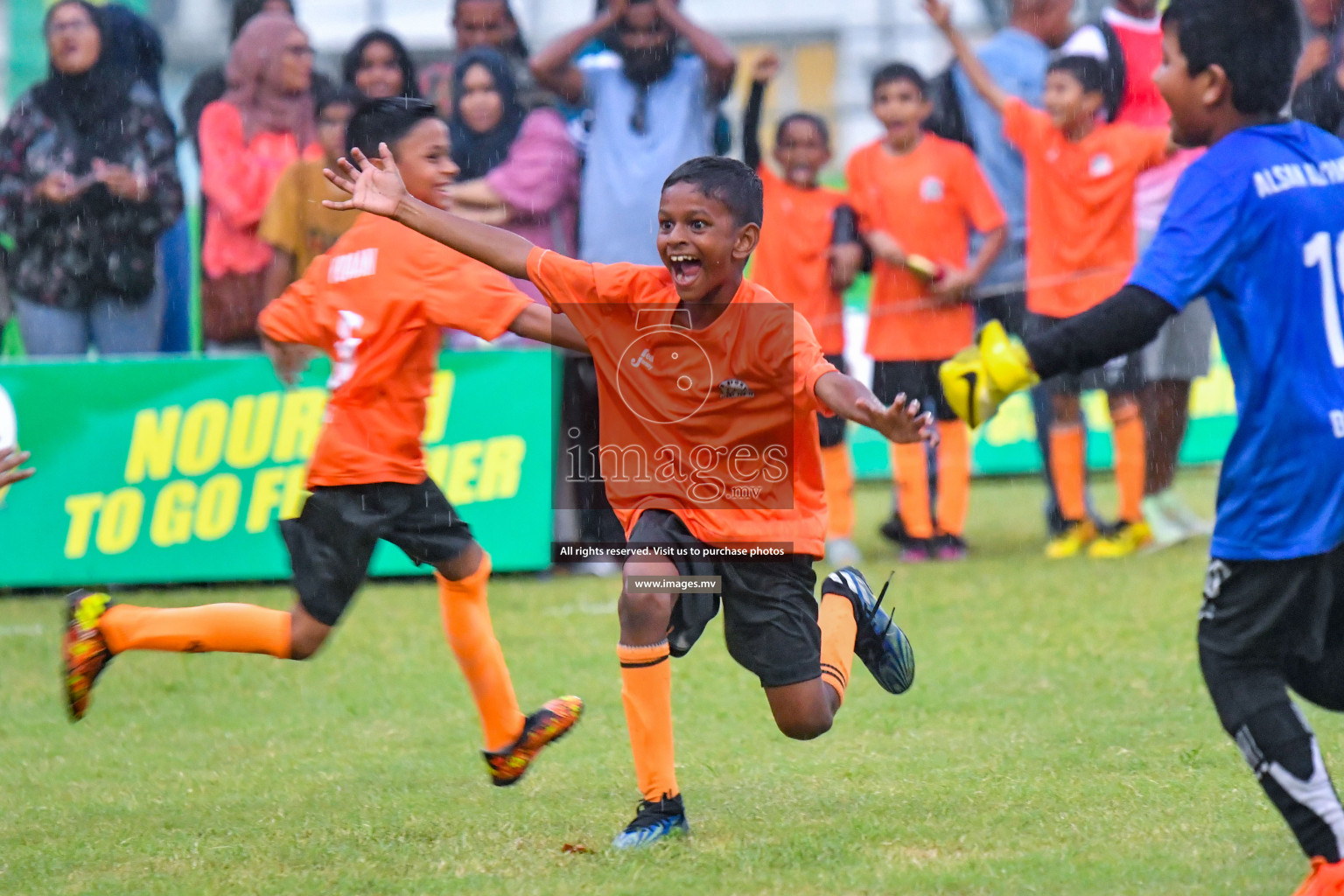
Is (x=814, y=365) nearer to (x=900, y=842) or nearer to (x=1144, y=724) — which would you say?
(x=900, y=842)

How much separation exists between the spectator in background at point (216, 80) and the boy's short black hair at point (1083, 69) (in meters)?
4.16

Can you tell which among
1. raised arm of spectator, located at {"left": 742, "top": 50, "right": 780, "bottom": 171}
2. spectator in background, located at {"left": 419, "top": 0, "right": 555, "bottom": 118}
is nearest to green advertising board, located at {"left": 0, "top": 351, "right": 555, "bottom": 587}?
spectator in background, located at {"left": 419, "top": 0, "right": 555, "bottom": 118}

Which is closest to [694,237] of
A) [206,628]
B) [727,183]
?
[727,183]

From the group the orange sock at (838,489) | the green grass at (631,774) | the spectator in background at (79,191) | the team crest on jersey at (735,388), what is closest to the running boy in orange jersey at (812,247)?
the orange sock at (838,489)

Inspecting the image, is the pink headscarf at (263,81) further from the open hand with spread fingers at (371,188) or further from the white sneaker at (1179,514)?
the open hand with spread fingers at (371,188)

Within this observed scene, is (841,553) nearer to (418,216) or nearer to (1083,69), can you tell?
(1083,69)

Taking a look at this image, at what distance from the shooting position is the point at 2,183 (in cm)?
854

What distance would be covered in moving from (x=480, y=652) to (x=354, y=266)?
47.5 inches

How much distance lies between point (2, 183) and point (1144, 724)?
20.3 feet

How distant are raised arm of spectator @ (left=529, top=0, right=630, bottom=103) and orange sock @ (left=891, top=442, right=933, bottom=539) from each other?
2.55 meters

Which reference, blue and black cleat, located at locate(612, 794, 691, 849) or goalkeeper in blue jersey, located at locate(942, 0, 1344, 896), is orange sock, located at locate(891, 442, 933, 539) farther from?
goalkeeper in blue jersey, located at locate(942, 0, 1344, 896)

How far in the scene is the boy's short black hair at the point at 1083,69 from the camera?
869cm

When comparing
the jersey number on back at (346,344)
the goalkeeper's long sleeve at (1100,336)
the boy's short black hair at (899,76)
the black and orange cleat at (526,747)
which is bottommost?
the black and orange cleat at (526,747)

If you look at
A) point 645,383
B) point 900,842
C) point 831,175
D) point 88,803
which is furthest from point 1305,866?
point 831,175
